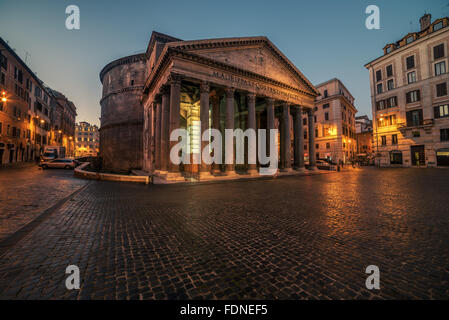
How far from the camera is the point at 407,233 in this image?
4.03m

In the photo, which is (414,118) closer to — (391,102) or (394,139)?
(394,139)

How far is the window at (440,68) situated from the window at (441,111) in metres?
5.25

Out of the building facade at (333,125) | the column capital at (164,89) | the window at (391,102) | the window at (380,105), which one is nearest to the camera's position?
the column capital at (164,89)

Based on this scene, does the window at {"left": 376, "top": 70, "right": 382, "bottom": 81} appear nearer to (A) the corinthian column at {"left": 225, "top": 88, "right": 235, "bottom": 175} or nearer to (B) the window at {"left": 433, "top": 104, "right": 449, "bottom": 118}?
(B) the window at {"left": 433, "top": 104, "right": 449, "bottom": 118}

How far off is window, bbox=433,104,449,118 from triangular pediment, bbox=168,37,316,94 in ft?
67.9

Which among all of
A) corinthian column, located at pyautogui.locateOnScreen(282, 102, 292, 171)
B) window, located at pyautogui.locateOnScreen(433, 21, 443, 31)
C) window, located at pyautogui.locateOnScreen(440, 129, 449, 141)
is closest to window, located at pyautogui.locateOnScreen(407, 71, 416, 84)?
window, located at pyautogui.locateOnScreen(433, 21, 443, 31)

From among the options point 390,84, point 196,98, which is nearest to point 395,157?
point 390,84

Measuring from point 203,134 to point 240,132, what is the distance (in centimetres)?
1112

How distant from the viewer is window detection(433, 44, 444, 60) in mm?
27609

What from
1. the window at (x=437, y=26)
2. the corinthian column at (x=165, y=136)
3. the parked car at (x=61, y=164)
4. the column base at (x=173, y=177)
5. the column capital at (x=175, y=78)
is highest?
the window at (x=437, y=26)

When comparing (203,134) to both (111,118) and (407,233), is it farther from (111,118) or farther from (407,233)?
(111,118)

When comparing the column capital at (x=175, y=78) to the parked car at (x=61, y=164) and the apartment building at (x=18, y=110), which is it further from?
the apartment building at (x=18, y=110)

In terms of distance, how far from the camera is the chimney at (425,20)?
30922 millimetres

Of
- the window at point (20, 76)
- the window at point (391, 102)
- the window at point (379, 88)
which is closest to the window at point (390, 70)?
the window at point (379, 88)
